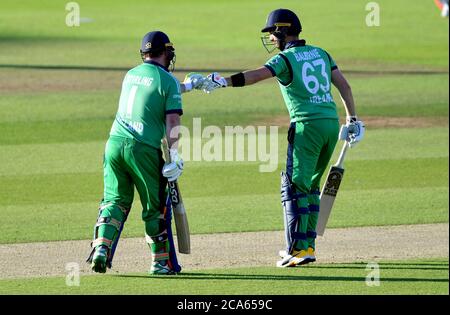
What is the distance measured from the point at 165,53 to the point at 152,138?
75 cm

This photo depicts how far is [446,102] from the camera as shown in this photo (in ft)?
61.2

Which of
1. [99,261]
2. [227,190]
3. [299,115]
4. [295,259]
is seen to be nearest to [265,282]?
[295,259]

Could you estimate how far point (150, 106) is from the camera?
828cm

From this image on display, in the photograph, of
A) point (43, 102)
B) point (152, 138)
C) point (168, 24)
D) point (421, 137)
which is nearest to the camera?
point (152, 138)

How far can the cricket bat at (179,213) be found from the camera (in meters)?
8.53

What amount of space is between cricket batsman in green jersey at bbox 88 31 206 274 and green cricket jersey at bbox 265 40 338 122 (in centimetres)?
100

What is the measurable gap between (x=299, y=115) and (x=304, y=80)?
0.31 meters

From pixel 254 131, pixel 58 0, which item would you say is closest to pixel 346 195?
pixel 254 131

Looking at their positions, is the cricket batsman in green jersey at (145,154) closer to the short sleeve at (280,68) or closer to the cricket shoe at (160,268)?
the cricket shoe at (160,268)

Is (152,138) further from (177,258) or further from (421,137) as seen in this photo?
(421,137)

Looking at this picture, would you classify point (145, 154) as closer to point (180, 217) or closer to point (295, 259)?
point (180, 217)

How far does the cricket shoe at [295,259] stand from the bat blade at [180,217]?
2.69 ft

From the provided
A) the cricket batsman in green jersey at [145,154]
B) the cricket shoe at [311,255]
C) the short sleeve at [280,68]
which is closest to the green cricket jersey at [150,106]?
the cricket batsman in green jersey at [145,154]

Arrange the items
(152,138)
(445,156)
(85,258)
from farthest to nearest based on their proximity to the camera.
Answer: (445,156)
(85,258)
(152,138)
